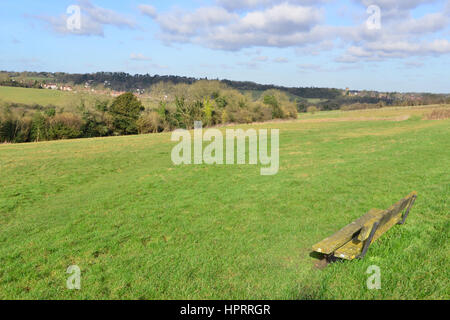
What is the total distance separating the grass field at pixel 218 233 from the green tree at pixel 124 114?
38905 mm

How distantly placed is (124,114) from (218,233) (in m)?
49.4

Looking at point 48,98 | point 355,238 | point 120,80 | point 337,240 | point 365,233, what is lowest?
point 355,238

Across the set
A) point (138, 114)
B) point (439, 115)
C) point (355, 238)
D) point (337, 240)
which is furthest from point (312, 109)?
point (337, 240)

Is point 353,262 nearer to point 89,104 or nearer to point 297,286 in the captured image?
point 297,286

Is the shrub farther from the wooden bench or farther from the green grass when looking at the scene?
the wooden bench

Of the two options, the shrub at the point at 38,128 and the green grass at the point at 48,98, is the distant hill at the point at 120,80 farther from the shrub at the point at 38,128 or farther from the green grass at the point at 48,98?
the shrub at the point at 38,128

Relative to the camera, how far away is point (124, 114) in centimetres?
5144

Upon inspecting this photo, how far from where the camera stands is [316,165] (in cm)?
1479

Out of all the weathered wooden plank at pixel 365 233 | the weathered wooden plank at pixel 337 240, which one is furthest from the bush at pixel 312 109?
the weathered wooden plank at pixel 337 240

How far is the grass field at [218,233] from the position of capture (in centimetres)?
430

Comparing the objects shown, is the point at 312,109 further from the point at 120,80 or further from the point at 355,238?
the point at 355,238

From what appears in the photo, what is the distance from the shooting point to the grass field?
430cm

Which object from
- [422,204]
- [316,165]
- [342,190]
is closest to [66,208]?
[342,190]

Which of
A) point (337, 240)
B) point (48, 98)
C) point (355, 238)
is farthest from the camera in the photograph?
point (48, 98)
